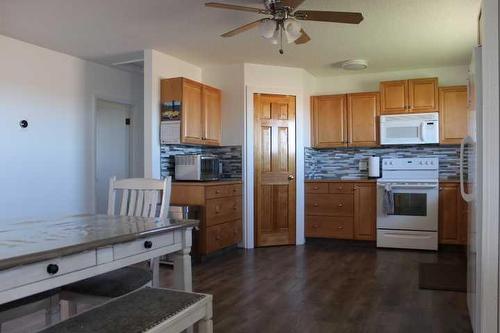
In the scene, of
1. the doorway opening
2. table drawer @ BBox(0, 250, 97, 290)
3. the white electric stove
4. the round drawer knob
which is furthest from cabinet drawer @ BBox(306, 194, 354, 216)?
the round drawer knob

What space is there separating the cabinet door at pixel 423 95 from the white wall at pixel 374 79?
356 millimetres

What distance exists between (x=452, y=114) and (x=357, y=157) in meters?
1.33

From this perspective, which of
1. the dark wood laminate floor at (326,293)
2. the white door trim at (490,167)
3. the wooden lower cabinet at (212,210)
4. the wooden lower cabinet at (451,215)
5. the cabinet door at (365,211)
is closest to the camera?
the white door trim at (490,167)

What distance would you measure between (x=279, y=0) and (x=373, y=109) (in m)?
3.05

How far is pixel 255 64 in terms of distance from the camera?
5.26m

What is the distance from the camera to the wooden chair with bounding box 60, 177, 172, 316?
1.94 metres

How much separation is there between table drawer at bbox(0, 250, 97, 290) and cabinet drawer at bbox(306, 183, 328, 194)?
4.20 meters

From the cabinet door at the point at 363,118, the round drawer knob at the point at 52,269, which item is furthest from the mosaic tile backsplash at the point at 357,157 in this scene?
the round drawer knob at the point at 52,269

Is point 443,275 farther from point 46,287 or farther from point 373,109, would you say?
point 46,287

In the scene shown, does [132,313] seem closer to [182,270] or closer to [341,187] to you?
[182,270]

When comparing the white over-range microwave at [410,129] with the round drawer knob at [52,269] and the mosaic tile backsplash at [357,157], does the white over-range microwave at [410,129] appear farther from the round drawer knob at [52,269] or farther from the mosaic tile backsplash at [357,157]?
the round drawer knob at [52,269]

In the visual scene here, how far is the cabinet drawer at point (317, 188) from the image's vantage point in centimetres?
545

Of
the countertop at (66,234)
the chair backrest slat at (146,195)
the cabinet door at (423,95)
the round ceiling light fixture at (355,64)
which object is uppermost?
the round ceiling light fixture at (355,64)

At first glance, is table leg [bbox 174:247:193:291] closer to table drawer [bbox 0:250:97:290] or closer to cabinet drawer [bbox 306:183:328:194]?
table drawer [bbox 0:250:97:290]
